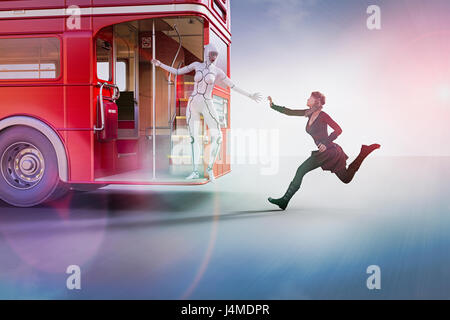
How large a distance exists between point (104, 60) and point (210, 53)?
5.57 ft

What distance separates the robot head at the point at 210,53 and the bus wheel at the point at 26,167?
252cm

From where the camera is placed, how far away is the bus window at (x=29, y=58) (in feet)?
20.6

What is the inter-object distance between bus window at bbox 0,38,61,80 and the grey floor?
1.93 m

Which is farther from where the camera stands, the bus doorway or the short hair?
the bus doorway

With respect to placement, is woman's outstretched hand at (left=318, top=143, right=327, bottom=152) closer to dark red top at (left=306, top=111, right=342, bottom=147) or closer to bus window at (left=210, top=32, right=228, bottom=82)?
dark red top at (left=306, top=111, right=342, bottom=147)

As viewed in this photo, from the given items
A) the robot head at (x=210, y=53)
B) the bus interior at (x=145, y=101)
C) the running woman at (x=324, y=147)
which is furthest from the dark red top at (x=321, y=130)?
the robot head at (x=210, y=53)

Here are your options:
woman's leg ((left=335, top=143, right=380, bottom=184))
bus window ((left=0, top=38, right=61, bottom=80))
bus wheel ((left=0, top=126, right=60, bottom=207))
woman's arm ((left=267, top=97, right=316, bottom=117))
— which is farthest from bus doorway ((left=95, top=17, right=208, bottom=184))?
woman's leg ((left=335, top=143, right=380, bottom=184))

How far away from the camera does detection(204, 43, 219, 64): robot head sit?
20.8ft

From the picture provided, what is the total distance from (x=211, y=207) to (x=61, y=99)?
263cm

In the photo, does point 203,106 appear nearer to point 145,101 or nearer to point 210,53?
point 210,53

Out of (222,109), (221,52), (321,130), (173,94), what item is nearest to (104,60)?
(221,52)

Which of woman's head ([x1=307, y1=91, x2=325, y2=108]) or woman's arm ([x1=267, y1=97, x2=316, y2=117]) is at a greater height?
woman's head ([x1=307, y1=91, x2=325, y2=108])

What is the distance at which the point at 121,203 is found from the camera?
7.10m

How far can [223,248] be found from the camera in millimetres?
4367
